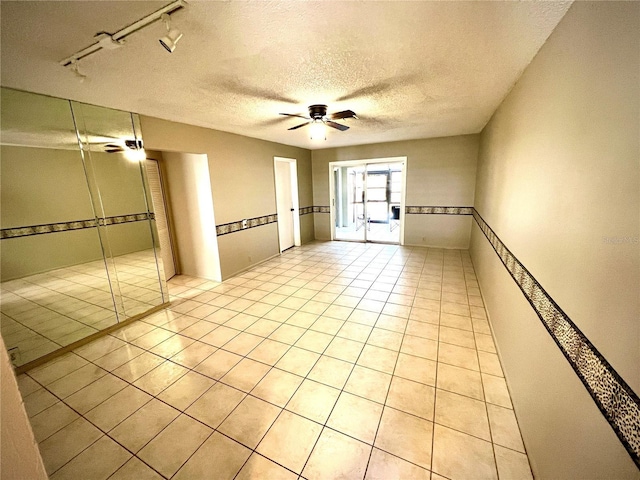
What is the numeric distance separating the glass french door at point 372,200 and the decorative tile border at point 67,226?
17.6 ft

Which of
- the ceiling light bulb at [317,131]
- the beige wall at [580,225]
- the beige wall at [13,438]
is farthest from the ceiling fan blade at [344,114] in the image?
the beige wall at [13,438]

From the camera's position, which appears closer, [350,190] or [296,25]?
[296,25]

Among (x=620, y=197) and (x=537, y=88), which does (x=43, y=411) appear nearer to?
(x=620, y=197)

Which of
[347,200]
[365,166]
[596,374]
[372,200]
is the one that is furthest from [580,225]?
[372,200]

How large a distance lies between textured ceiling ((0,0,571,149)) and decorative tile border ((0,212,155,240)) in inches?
46.7

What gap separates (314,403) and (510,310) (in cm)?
169

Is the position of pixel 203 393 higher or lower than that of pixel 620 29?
lower

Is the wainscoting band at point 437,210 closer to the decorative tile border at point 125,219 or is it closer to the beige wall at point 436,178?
the beige wall at point 436,178

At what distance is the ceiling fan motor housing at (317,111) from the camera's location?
8.59 feet

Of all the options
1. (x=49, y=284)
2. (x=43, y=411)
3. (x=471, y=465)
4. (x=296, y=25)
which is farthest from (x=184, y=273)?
(x=471, y=465)

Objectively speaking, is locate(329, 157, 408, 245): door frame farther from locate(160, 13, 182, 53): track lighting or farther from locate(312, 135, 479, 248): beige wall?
locate(160, 13, 182, 53): track lighting

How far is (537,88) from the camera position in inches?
64.6

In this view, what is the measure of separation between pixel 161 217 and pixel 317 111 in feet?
10.4

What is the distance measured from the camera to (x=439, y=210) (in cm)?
526
